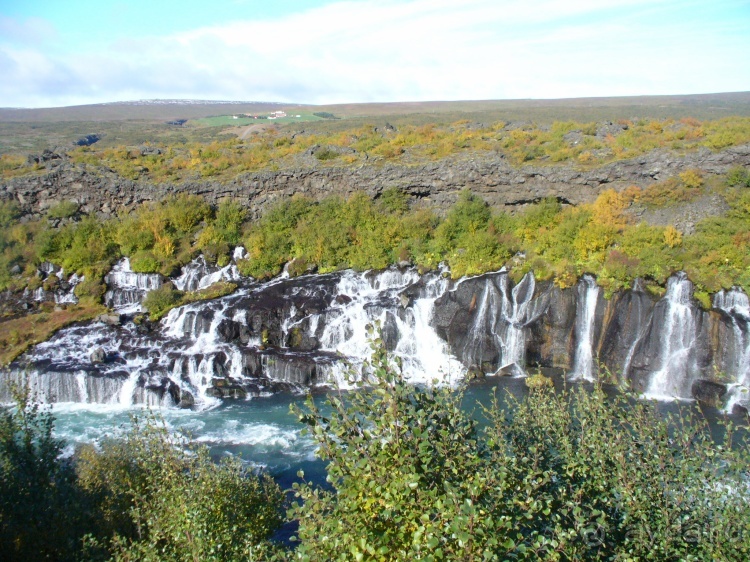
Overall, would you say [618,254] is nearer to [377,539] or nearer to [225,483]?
[225,483]

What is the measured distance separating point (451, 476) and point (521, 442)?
331cm

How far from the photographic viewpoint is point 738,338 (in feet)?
69.1

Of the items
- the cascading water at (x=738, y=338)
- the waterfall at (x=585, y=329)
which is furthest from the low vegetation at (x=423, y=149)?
the waterfall at (x=585, y=329)

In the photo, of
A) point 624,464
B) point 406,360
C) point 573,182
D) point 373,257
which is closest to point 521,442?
point 624,464

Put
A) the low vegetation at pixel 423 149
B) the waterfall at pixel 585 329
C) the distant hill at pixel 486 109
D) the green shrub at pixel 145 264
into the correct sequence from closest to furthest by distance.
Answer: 1. the waterfall at pixel 585 329
2. the green shrub at pixel 145 264
3. the low vegetation at pixel 423 149
4. the distant hill at pixel 486 109

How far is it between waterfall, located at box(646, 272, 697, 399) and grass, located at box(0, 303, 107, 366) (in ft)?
81.2

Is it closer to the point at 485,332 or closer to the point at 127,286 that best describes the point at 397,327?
the point at 485,332

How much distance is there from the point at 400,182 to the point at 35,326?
65.8 feet

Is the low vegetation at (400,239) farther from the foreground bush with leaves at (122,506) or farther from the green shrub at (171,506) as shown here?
the foreground bush with leaves at (122,506)

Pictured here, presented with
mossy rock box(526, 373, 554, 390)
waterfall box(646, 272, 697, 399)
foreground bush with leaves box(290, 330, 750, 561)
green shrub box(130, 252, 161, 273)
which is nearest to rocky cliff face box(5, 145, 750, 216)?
green shrub box(130, 252, 161, 273)

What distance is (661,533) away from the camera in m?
6.78

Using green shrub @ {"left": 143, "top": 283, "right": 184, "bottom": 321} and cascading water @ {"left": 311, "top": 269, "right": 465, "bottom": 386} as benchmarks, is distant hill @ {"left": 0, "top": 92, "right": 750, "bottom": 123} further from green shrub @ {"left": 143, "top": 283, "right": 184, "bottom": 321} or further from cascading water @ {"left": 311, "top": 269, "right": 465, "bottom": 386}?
green shrub @ {"left": 143, "top": 283, "right": 184, "bottom": 321}

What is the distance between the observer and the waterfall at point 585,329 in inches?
917

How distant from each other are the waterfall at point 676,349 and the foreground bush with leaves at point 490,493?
14.7m
